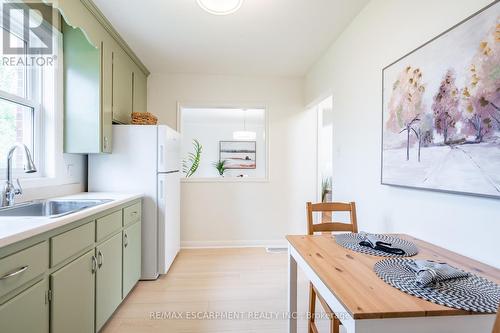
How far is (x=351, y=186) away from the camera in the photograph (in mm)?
2354

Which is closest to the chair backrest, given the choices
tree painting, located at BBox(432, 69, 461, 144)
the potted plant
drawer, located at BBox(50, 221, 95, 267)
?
tree painting, located at BBox(432, 69, 461, 144)

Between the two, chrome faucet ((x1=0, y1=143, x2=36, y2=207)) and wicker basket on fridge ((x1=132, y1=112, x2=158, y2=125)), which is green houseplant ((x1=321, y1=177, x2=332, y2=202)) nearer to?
wicker basket on fridge ((x1=132, y1=112, x2=158, y2=125))

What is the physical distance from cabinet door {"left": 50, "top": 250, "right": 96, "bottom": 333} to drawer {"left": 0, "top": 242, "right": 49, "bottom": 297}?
4.6 inches

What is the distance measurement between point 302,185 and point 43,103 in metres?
3.09

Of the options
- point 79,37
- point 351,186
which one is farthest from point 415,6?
point 79,37

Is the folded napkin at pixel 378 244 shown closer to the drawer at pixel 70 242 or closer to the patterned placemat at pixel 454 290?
the patterned placemat at pixel 454 290

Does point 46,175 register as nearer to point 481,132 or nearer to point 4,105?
point 4,105

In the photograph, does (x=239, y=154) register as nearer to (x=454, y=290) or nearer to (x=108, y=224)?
(x=108, y=224)

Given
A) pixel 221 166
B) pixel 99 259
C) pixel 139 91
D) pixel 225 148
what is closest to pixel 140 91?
pixel 139 91

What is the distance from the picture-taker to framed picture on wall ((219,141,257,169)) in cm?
701

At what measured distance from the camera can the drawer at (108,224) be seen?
1.72m

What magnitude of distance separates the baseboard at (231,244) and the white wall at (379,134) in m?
1.41

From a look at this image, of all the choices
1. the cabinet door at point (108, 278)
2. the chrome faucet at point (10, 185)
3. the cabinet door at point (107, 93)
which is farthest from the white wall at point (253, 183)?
the chrome faucet at point (10, 185)

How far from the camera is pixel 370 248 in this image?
1.27 metres
